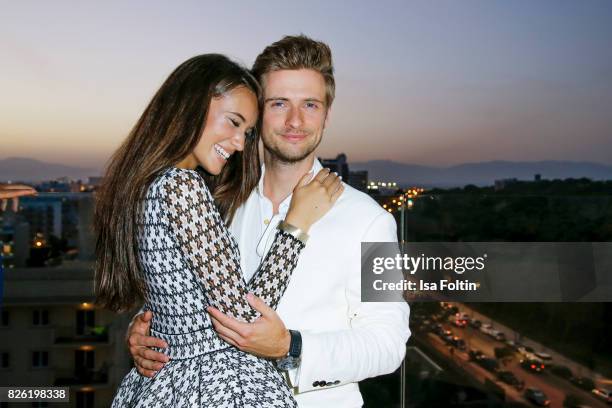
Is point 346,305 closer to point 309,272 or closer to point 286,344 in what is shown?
point 309,272

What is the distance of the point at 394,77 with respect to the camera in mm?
12016

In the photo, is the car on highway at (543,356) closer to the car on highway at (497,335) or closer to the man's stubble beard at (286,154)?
the car on highway at (497,335)

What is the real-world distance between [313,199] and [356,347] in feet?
1.22

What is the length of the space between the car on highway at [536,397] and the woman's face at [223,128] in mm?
2402

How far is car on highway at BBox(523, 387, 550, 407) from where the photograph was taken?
123 inches

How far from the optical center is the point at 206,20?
8.16 metres

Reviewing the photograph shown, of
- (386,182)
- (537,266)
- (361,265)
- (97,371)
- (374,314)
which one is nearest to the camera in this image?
A: (374,314)

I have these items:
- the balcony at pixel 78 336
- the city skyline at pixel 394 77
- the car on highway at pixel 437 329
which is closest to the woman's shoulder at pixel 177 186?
the car on highway at pixel 437 329

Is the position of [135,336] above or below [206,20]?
below

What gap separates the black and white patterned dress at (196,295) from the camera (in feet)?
3.92

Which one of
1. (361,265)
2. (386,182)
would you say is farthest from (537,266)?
(361,265)

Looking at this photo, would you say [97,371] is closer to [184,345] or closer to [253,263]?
[253,263]

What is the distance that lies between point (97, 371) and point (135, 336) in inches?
112

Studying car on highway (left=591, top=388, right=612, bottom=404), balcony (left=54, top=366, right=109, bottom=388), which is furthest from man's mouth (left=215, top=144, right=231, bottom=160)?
balcony (left=54, top=366, right=109, bottom=388)
